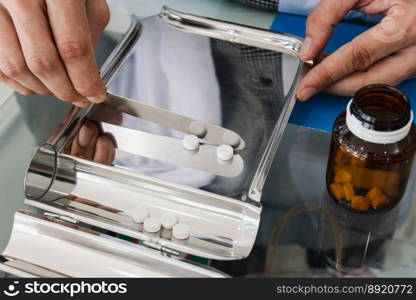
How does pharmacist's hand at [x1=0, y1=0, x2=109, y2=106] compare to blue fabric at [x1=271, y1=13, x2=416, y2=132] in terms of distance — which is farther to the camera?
blue fabric at [x1=271, y1=13, x2=416, y2=132]

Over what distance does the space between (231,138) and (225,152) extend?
0.02m

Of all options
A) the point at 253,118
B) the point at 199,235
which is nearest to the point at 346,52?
the point at 253,118

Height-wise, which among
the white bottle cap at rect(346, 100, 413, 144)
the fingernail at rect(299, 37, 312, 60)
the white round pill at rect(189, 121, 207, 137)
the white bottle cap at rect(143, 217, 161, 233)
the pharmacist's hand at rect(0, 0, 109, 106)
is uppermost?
the pharmacist's hand at rect(0, 0, 109, 106)

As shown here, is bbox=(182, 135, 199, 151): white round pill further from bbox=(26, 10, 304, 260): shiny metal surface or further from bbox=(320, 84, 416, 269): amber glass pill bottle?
bbox=(320, 84, 416, 269): amber glass pill bottle

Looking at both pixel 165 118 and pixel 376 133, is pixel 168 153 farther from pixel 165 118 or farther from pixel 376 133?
pixel 376 133

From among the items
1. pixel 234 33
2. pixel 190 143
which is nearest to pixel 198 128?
pixel 190 143

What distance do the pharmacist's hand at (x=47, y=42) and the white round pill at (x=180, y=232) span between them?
0.13m

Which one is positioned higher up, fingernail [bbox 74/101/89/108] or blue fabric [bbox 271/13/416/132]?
fingernail [bbox 74/101/89/108]

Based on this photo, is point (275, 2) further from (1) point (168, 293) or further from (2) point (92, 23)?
(1) point (168, 293)

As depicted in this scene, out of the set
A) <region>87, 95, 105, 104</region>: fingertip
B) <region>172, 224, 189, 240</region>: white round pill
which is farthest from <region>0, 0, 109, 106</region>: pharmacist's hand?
<region>172, 224, 189, 240</region>: white round pill

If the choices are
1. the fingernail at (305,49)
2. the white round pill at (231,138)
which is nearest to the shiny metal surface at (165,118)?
the white round pill at (231,138)

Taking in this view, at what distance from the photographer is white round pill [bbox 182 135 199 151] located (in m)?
0.48

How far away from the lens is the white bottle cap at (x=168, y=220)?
44 cm

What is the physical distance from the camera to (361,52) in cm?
51
